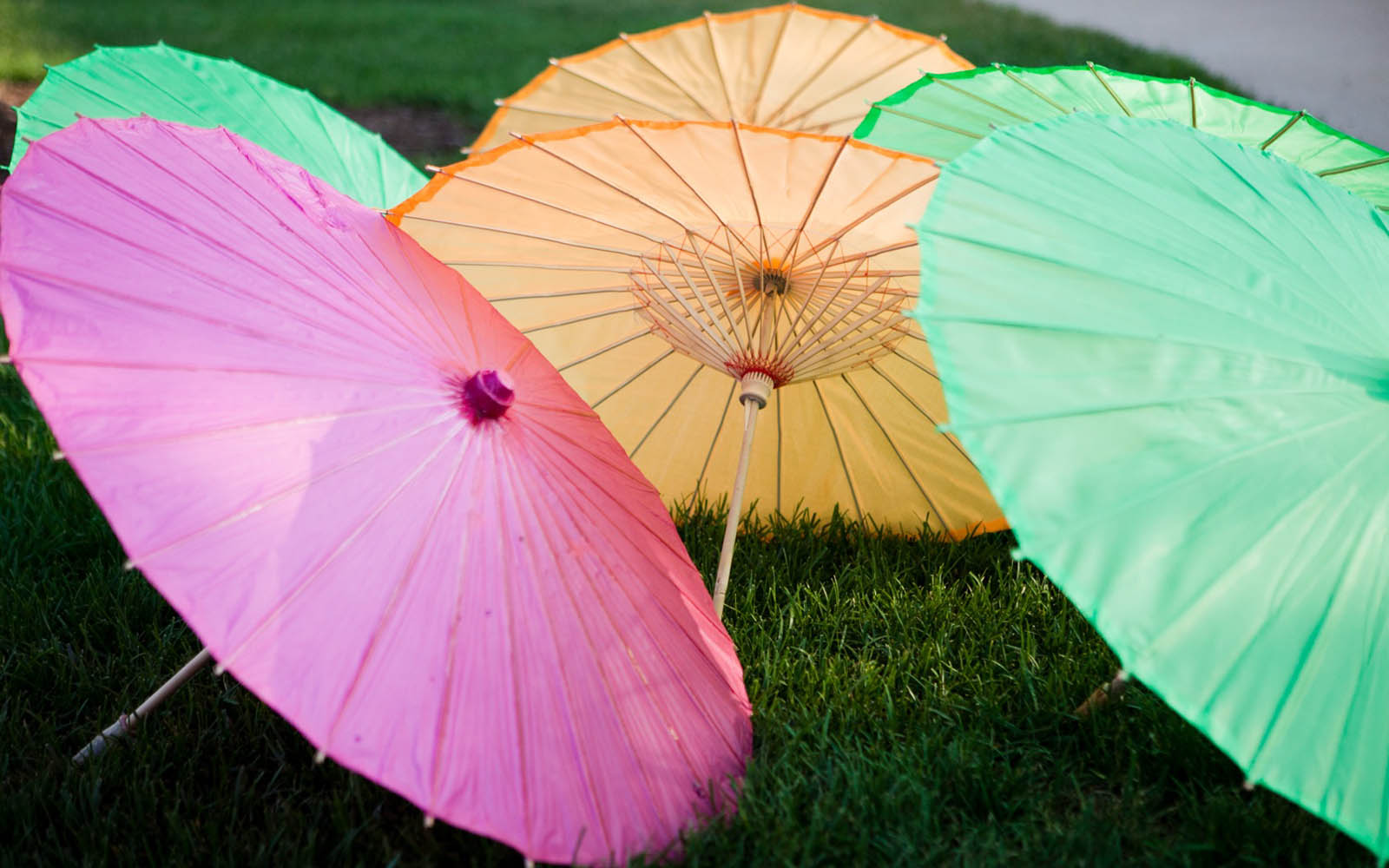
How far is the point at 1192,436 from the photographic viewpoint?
1.61 m

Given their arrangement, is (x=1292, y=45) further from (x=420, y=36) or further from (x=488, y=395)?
(x=420, y=36)

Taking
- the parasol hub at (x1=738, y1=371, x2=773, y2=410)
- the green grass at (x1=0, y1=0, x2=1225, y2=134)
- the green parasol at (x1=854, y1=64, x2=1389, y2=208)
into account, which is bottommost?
the parasol hub at (x1=738, y1=371, x2=773, y2=410)

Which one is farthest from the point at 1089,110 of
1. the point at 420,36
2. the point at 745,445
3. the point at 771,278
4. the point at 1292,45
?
the point at 420,36

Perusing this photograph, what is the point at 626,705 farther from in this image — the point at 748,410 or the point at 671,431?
the point at 671,431

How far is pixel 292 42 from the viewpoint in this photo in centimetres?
853

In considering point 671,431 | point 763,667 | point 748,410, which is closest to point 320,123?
point 671,431

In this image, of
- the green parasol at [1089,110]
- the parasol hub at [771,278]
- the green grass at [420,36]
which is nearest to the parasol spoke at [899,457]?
the parasol hub at [771,278]

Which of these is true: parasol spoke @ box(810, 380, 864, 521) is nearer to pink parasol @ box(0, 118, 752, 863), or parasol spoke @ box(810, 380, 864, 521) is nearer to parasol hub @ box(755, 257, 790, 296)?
parasol hub @ box(755, 257, 790, 296)

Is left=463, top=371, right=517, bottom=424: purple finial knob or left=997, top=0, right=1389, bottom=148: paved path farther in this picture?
left=997, top=0, right=1389, bottom=148: paved path

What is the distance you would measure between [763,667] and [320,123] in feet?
6.75

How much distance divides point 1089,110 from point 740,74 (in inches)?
56.1

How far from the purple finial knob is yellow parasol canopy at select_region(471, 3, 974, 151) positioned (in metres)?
1.82

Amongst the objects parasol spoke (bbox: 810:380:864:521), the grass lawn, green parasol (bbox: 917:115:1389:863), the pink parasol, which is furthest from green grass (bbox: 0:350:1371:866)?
green parasol (bbox: 917:115:1389:863)

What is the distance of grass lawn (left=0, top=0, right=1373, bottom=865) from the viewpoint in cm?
183
